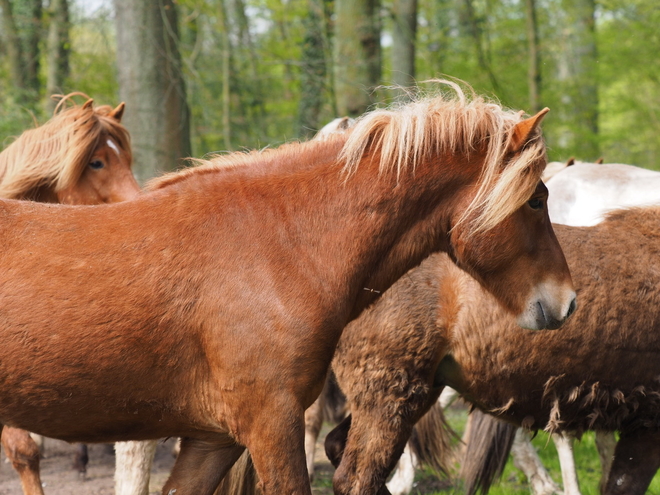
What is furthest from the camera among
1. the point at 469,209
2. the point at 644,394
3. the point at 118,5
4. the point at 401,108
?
the point at 118,5

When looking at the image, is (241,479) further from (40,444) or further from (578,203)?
(578,203)

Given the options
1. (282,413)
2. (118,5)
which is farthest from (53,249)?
(118,5)

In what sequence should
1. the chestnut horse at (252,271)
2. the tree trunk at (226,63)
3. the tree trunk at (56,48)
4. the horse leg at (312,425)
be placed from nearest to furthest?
the chestnut horse at (252,271) → the horse leg at (312,425) → the tree trunk at (56,48) → the tree trunk at (226,63)

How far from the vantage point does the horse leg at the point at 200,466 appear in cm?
309

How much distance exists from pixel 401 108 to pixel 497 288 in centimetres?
89

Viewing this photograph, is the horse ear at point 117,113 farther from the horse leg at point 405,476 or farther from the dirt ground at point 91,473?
the horse leg at point 405,476

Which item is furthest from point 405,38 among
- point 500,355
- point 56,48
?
point 500,355

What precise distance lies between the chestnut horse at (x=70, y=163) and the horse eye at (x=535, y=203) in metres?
2.73

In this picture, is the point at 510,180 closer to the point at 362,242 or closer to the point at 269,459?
the point at 362,242

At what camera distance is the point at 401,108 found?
10.3 ft

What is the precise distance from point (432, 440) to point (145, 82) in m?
4.07

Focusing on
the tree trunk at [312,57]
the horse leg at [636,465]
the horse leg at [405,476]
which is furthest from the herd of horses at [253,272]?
the tree trunk at [312,57]

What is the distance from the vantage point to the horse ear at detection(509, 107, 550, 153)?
287 cm

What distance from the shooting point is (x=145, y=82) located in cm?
662
